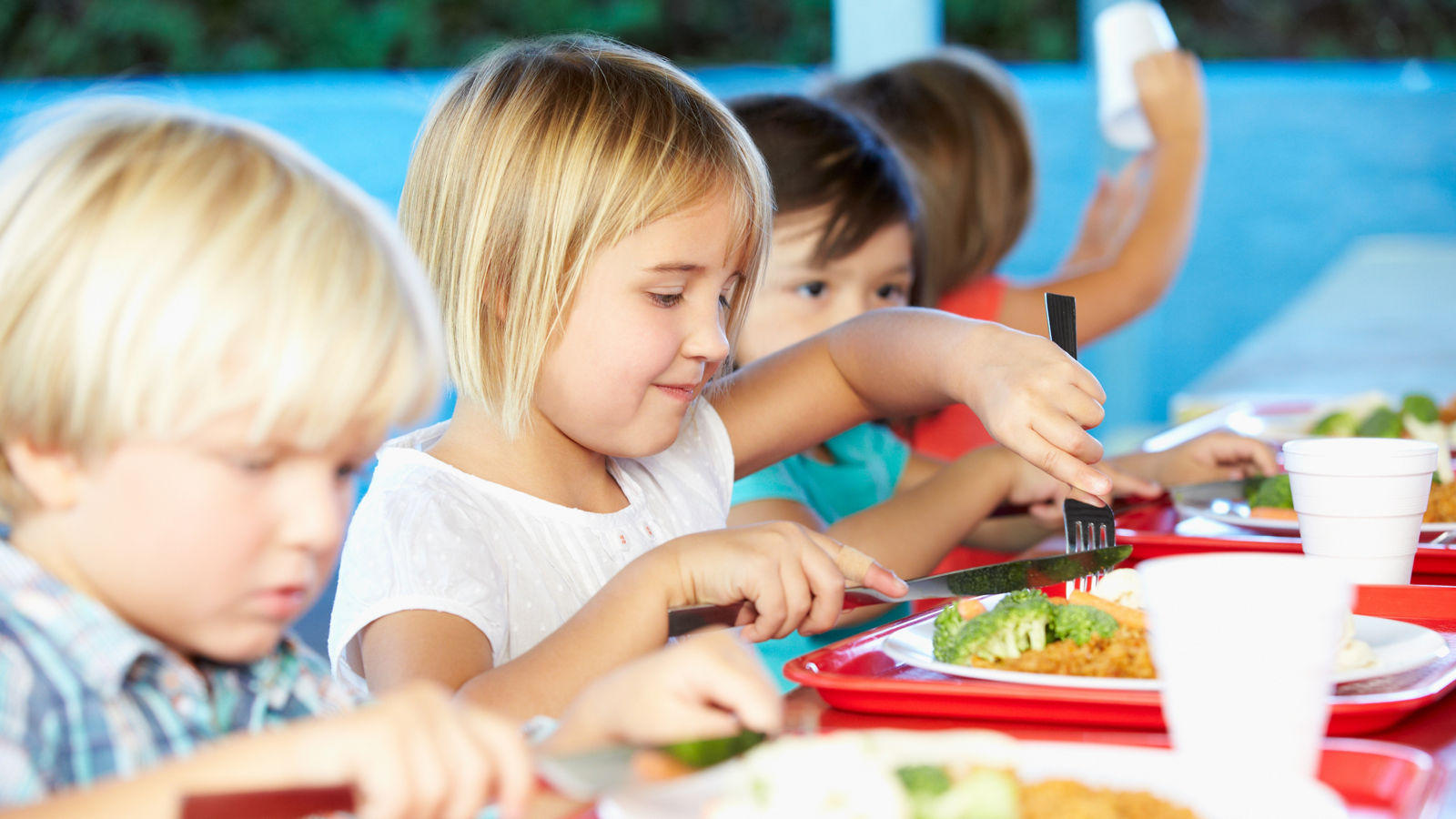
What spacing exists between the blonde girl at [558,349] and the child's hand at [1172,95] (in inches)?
51.2

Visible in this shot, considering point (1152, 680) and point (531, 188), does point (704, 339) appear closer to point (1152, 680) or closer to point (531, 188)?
point (531, 188)

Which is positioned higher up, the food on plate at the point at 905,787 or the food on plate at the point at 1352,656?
the food on plate at the point at 905,787

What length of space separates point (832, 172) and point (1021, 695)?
46.8 inches

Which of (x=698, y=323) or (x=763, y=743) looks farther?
(x=698, y=323)

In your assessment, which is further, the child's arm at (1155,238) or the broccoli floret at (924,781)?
the child's arm at (1155,238)

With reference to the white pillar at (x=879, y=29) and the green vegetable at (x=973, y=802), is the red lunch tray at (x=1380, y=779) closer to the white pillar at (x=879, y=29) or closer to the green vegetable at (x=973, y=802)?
the green vegetable at (x=973, y=802)

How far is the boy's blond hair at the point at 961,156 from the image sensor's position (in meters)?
2.53

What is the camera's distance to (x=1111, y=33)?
2.51 m

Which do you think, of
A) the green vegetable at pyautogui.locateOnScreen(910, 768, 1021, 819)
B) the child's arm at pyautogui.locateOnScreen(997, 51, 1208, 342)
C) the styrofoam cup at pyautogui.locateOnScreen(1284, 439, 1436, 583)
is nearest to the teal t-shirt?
the child's arm at pyautogui.locateOnScreen(997, 51, 1208, 342)

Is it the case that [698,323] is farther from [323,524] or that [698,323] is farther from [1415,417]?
[1415,417]

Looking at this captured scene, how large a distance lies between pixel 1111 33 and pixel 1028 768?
208 centimetres

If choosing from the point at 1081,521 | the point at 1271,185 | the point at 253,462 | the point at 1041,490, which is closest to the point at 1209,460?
the point at 1041,490

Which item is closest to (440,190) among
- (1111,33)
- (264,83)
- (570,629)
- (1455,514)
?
(570,629)

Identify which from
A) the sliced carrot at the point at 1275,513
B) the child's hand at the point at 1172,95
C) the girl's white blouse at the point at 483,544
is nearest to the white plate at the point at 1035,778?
the girl's white blouse at the point at 483,544
